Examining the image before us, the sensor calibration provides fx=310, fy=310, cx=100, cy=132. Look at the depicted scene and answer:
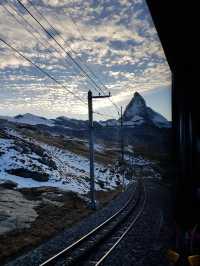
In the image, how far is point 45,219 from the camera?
Answer: 19.4 meters

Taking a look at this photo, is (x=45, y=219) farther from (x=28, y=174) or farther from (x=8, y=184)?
(x=28, y=174)

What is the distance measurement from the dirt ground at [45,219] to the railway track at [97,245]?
211 cm

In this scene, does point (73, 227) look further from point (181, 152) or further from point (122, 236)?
point (181, 152)

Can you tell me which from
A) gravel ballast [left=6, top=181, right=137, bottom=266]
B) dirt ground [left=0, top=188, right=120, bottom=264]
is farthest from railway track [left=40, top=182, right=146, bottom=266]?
dirt ground [left=0, top=188, right=120, bottom=264]

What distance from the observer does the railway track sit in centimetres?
1164

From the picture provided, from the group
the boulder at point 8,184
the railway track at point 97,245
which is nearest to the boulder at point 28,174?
the boulder at point 8,184

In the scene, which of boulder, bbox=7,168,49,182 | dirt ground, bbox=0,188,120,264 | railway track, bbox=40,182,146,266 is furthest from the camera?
boulder, bbox=7,168,49,182

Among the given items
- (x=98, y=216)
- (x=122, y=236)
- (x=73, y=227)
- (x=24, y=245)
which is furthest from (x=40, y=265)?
(x=98, y=216)

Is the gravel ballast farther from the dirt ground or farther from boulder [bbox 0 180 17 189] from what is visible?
boulder [bbox 0 180 17 189]

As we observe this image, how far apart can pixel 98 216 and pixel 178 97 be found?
61.1ft

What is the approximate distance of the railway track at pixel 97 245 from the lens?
458 inches

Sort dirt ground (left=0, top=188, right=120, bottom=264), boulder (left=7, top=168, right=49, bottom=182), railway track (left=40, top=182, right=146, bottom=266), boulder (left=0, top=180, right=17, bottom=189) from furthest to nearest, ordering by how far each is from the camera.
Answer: boulder (left=7, top=168, right=49, bottom=182) < boulder (left=0, top=180, right=17, bottom=189) < dirt ground (left=0, top=188, right=120, bottom=264) < railway track (left=40, top=182, right=146, bottom=266)

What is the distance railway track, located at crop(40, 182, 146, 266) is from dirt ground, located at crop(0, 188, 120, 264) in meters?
2.11

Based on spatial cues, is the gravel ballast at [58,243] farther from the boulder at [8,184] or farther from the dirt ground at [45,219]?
the boulder at [8,184]
